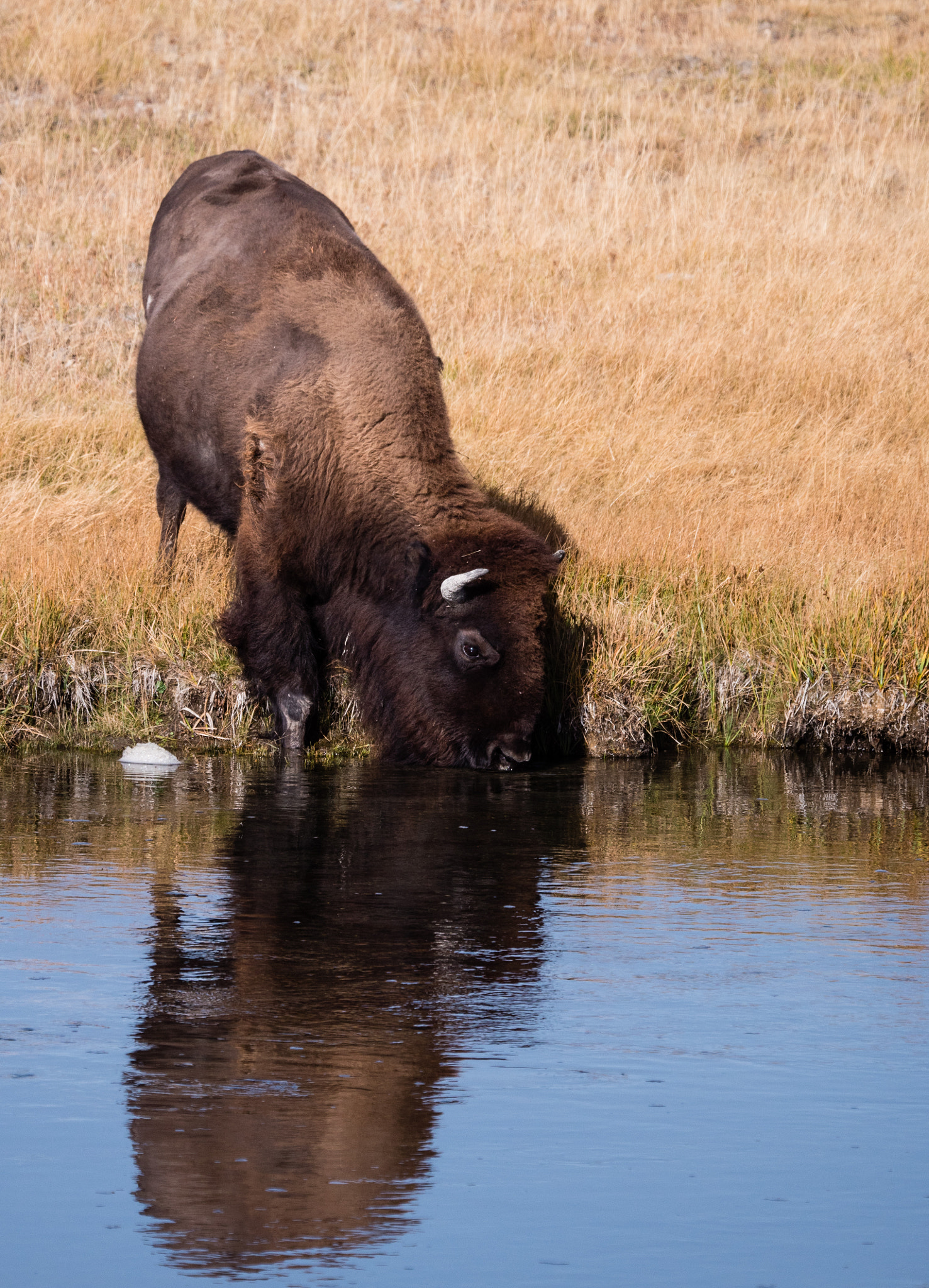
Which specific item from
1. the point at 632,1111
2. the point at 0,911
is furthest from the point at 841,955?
the point at 0,911

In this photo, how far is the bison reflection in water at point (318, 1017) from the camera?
302 centimetres

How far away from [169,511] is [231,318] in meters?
1.64

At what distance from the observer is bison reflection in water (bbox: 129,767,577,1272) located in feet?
9.89

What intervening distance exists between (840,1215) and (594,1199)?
0.44m

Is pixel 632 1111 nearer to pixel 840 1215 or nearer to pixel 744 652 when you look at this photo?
pixel 840 1215

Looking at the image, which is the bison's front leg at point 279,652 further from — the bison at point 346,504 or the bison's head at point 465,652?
the bison's head at point 465,652

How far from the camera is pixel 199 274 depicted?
906 centimetres

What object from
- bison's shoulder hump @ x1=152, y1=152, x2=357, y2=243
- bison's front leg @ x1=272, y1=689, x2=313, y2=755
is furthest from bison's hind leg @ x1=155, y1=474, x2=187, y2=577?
bison's front leg @ x1=272, y1=689, x2=313, y2=755

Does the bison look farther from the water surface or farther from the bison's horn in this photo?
the water surface

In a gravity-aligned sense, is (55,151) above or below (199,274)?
above

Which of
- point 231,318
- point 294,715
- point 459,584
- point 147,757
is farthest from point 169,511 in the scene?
point 459,584

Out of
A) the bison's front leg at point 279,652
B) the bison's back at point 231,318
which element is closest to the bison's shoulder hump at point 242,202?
the bison's back at point 231,318

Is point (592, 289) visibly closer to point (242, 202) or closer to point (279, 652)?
point (242, 202)

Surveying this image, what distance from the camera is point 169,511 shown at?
992 centimetres
